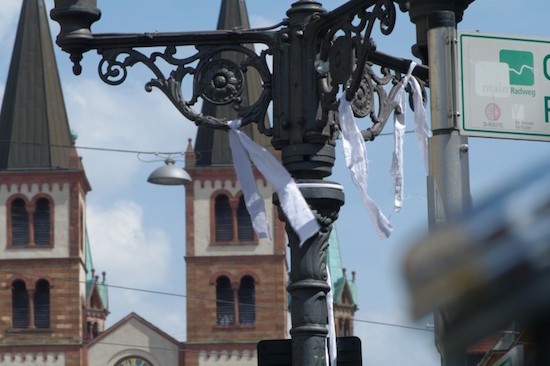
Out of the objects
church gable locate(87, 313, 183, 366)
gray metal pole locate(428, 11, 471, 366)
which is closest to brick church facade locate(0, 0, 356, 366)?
church gable locate(87, 313, 183, 366)

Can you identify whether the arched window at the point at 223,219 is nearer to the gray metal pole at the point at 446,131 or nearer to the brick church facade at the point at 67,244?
the brick church facade at the point at 67,244

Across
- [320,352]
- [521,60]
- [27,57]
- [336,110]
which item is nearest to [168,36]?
[336,110]

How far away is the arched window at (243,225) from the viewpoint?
69050 millimetres

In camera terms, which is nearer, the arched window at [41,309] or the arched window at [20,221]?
the arched window at [41,309]

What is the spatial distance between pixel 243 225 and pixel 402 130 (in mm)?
61899

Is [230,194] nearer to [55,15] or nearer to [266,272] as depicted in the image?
[266,272]

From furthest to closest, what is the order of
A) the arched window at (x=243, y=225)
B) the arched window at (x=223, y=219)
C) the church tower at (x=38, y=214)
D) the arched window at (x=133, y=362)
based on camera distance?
the arched window at (x=133, y=362) → the arched window at (x=223, y=219) → the arched window at (x=243, y=225) → the church tower at (x=38, y=214)

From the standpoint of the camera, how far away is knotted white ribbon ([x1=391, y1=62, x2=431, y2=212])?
7641 mm

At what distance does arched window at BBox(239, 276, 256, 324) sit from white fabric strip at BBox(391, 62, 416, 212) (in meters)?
60.3

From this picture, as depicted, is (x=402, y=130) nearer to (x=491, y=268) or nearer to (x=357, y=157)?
(x=357, y=157)

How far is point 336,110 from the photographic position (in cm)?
719

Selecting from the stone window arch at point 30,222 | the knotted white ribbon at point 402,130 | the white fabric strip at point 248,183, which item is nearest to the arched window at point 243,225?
the stone window arch at point 30,222

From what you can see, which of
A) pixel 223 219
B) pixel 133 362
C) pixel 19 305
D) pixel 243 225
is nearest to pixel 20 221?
pixel 19 305

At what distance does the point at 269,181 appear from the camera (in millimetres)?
7125
